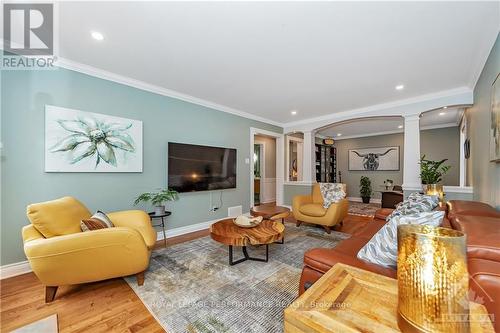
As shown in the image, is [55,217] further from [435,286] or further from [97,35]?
[435,286]

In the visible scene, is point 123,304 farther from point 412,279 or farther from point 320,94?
point 320,94

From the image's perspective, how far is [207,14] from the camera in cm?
172

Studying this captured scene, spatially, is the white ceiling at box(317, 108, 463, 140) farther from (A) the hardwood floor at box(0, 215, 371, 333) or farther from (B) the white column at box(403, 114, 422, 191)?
(A) the hardwood floor at box(0, 215, 371, 333)

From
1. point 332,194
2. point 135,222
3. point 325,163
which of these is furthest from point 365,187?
point 135,222

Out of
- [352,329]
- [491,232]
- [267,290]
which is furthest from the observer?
Result: [267,290]

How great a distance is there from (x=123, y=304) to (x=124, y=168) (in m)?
1.78

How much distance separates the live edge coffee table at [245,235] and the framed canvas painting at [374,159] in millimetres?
5966

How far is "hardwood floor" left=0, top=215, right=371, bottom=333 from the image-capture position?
1.46 meters

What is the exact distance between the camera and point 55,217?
5.93 feet

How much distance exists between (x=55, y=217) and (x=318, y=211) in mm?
3379

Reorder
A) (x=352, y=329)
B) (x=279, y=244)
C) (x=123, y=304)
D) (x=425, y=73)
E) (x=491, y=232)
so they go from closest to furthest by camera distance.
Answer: (x=352, y=329) → (x=491, y=232) → (x=123, y=304) → (x=425, y=73) → (x=279, y=244)

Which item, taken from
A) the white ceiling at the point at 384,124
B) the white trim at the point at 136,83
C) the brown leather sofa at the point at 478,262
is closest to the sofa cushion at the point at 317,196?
the white ceiling at the point at 384,124

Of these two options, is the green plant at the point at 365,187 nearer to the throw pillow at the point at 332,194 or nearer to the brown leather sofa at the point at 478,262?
the throw pillow at the point at 332,194

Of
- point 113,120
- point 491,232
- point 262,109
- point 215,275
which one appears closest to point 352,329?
point 491,232
